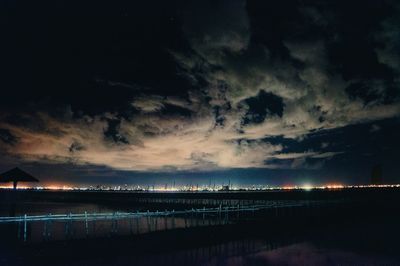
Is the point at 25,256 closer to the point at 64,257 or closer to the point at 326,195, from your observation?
the point at 64,257

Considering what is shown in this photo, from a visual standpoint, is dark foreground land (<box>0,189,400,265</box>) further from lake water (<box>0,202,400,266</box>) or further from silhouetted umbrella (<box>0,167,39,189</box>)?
silhouetted umbrella (<box>0,167,39,189</box>)

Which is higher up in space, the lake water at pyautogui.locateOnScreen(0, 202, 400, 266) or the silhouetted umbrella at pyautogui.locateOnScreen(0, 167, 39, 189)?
the silhouetted umbrella at pyautogui.locateOnScreen(0, 167, 39, 189)

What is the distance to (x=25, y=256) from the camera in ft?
69.8

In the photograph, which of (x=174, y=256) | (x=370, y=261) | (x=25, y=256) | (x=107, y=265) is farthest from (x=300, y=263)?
(x=25, y=256)

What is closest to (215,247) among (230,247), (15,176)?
(230,247)

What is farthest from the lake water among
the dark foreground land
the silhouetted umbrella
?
the silhouetted umbrella

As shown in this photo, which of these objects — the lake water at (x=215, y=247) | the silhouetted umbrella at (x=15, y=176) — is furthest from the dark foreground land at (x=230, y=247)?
the silhouetted umbrella at (x=15, y=176)

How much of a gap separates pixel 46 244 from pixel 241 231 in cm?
1871

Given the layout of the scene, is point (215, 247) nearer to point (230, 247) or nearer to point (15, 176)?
point (230, 247)

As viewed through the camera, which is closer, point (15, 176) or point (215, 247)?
point (215, 247)

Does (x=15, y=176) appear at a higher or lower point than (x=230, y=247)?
higher

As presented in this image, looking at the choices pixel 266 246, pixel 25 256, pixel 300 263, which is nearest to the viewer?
pixel 25 256

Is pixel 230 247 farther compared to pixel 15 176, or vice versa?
pixel 15 176

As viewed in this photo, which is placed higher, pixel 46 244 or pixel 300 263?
pixel 46 244
